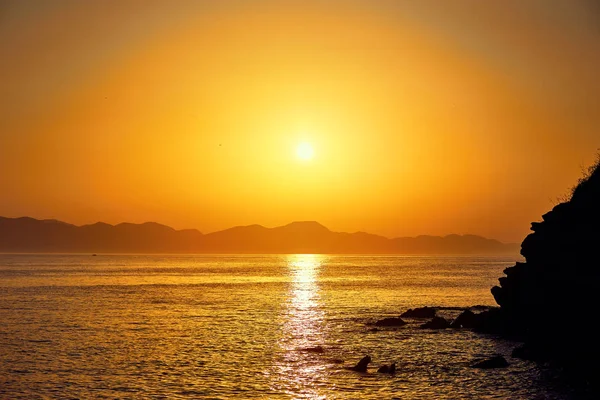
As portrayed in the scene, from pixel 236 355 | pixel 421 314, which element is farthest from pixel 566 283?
pixel 421 314

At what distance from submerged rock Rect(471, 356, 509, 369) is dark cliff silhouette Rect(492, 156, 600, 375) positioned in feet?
12.4

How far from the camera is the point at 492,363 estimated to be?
43.6 metres

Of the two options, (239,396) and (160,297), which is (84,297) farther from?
(239,396)

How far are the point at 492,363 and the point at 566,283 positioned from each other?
26.4 feet

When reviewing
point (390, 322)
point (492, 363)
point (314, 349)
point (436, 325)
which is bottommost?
point (314, 349)

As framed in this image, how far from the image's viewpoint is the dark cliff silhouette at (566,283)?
40.3 metres

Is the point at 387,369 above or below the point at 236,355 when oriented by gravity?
above

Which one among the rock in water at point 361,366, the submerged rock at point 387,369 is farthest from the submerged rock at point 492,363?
the rock in water at point 361,366

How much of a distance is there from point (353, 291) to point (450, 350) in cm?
7782

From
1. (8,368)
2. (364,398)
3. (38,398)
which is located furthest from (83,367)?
(364,398)

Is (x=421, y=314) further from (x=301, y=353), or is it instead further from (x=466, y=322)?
(x=301, y=353)

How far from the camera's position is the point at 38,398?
35.4 m

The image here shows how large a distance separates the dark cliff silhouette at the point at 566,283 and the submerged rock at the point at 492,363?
3.79m

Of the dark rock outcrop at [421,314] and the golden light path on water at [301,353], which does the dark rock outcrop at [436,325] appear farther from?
the golden light path on water at [301,353]
